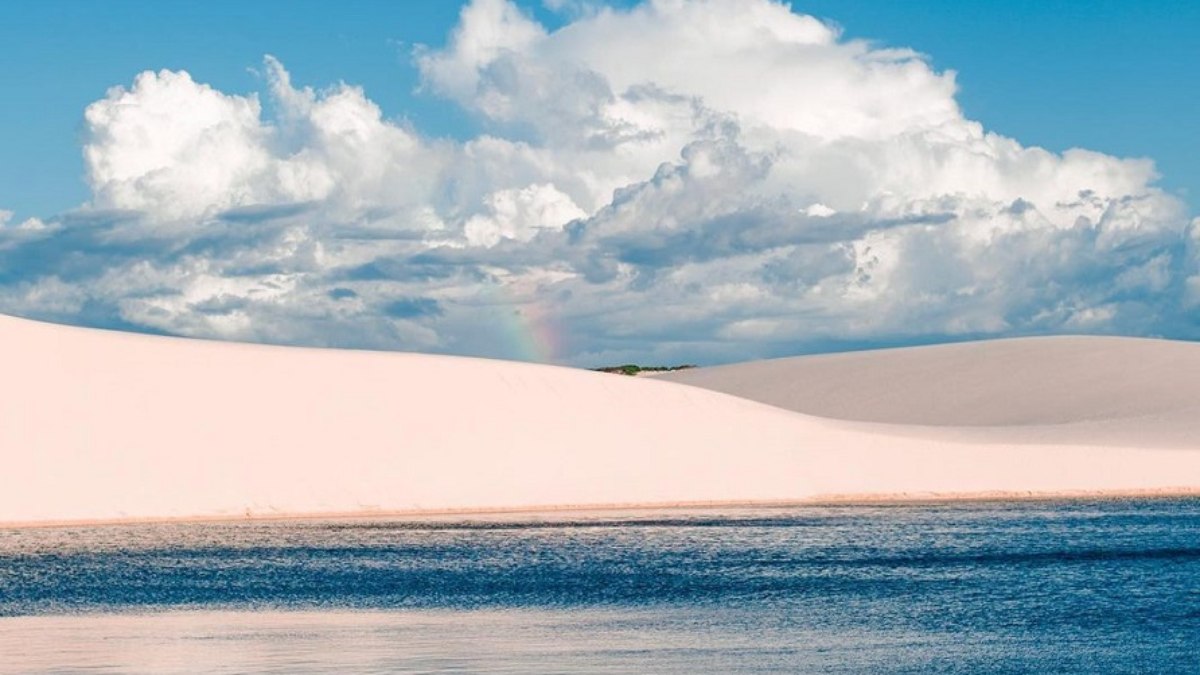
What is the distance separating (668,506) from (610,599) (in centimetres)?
3023

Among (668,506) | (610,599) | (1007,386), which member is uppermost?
(1007,386)

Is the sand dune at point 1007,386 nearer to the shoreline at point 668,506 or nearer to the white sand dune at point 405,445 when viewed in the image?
the white sand dune at point 405,445

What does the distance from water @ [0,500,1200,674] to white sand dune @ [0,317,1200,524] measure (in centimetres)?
775

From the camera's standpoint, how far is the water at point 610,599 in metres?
20.6

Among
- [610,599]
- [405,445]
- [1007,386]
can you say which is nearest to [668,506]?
[405,445]

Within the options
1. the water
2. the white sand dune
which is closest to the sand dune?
the white sand dune

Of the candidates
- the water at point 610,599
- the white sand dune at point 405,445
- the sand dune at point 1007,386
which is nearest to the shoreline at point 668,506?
the white sand dune at point 405,445

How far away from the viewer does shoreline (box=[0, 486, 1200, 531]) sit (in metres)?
49.9

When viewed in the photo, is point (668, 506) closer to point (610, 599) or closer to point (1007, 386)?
point (610, 599)

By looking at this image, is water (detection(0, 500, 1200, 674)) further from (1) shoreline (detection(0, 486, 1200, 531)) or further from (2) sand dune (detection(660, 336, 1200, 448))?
(2) sand dune (detection(660, 336, 1200, 448))

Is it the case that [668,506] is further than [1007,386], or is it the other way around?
[1007,386]

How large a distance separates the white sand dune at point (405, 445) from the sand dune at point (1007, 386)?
10013mm

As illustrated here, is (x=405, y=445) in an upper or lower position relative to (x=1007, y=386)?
lower

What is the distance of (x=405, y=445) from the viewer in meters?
58.4
